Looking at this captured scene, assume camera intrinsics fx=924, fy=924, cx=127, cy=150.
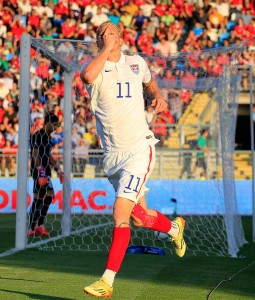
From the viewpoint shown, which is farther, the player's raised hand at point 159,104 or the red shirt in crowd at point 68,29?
the red shirt in crowd at point 68,29

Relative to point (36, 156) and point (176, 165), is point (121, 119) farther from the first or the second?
point (176, 165)

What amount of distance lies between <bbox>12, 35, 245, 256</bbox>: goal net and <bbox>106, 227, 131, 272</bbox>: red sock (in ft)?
14.7

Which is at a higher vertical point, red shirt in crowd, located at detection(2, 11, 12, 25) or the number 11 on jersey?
red shirt in crowd, located at detection(2, 11, 12, 25)

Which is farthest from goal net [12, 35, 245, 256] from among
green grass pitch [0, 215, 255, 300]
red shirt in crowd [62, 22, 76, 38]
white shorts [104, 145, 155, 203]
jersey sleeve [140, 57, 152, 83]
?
red shirt in crowd [62, 22, 76, 38]

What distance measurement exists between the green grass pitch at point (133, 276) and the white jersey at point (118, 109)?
1.15 m

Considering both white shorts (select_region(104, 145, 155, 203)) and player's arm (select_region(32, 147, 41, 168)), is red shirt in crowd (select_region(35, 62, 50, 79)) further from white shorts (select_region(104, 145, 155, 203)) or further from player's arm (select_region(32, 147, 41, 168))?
white shorts (select_region(104, 145, 155, 203))

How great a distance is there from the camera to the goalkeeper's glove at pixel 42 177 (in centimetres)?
1370

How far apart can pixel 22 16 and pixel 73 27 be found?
151 cm

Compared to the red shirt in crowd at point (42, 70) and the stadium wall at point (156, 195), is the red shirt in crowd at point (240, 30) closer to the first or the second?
the stadium wall at point (156, 195)

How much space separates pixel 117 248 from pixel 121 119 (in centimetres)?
102

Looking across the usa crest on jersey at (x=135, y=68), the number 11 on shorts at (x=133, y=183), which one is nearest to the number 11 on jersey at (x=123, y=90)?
the usa crest on jersey at (x=135, y=68)

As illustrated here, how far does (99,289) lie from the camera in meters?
6.14

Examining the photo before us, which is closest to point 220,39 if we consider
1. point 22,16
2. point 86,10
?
point 86,10

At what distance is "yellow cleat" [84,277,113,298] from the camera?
6070 mm
